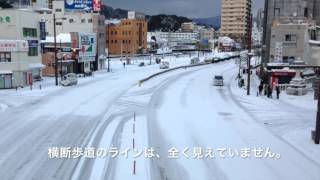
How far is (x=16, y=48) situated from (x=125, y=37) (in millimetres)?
101680

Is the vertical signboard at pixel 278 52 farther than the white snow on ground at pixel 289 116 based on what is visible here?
Yes

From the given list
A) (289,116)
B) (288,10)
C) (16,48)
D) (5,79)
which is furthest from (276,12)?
(5,79)

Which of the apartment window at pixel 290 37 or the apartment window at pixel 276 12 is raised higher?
the apartment window at pixel 276 12

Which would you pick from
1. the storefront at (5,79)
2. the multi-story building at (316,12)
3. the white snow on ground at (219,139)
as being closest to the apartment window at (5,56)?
the storefront at (5,79)

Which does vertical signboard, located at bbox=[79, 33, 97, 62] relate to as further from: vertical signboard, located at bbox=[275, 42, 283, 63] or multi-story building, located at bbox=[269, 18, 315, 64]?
vertical signboard, located at bbox=[275, 42, 283, 63]

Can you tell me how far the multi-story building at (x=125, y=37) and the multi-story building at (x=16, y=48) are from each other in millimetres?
93045

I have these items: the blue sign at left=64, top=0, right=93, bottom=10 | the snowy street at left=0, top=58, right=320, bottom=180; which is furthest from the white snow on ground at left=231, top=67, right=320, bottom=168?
the blue sign at left=64, top=0, right=93, bottom=10

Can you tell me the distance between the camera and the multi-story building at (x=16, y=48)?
5628 cm

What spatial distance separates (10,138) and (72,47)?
54190mm

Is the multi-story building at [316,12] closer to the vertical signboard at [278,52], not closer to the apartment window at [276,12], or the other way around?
the apartment window at [276,12]

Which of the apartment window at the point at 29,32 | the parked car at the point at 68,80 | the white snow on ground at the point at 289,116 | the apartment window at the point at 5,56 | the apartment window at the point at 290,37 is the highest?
the apartment window at the point at 29,32

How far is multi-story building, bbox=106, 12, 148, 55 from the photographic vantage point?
157250 millimetres

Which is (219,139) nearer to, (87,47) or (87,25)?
(87,47)

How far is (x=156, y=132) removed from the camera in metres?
29.5
